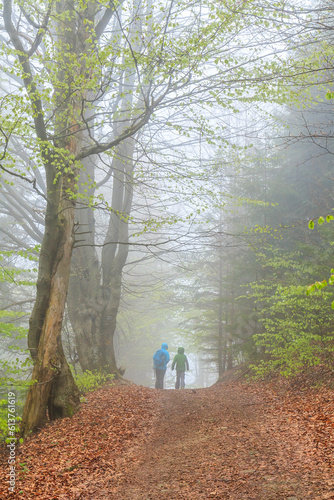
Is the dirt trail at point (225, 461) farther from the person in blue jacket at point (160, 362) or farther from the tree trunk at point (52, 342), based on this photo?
the person in blue jacket at point (160, 362)

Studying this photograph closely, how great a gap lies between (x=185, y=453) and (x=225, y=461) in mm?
784

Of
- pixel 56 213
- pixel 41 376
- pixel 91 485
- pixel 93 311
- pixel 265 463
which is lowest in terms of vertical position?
pixel 91 485

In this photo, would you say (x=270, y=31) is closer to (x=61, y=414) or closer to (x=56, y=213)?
(x=56, y=213)

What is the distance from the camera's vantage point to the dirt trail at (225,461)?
3500 millimetres

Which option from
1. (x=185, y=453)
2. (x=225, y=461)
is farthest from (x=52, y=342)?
(x=225, y=461)

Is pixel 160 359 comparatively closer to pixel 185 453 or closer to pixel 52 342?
pixel 52 342

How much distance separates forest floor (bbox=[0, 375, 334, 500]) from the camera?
3.69 meters

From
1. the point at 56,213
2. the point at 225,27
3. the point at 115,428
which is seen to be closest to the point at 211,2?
the point at 225,27

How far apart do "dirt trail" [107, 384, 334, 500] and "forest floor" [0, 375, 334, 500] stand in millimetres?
11

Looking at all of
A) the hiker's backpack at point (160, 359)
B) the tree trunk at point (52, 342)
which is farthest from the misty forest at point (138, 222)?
the hiker's backpack at point (160, 359)

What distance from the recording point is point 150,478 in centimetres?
427

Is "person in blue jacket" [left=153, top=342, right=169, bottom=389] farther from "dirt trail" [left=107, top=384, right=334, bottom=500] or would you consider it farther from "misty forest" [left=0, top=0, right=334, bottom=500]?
"dirt trail" [left=107, top=384, right=334, bottom=500]

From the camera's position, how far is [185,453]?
5000 mm

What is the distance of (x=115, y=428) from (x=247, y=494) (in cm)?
338
